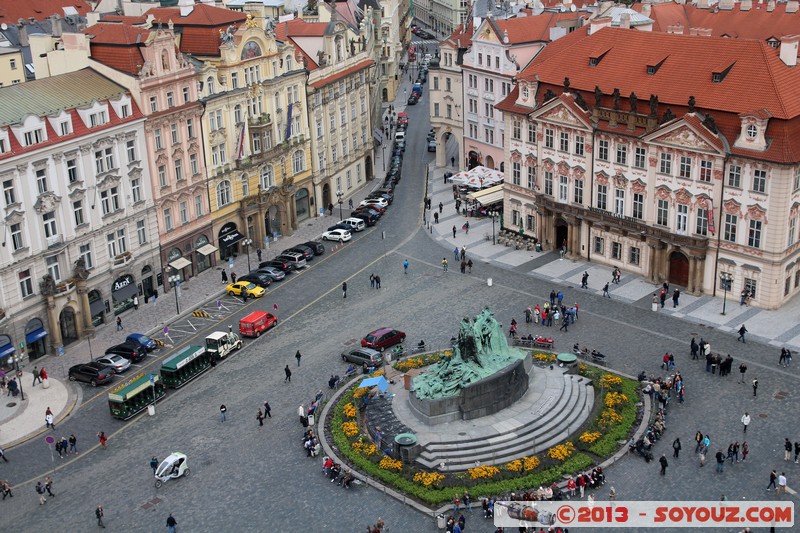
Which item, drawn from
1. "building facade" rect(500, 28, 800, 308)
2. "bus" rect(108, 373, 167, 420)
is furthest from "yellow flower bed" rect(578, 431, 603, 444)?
"bus" rect(108, 373, 167, 420)

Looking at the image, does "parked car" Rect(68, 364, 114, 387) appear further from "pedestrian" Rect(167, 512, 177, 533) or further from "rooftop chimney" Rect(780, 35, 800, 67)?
"rooftop chimney" Rect(780, 35, 800, 67)

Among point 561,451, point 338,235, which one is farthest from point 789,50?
point 338,235

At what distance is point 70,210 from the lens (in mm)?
82438

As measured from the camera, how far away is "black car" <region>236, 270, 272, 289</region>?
3713 inches

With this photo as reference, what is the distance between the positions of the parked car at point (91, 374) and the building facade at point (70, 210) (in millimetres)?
5596

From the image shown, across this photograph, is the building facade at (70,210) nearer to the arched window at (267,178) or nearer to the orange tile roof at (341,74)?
the arched window at (267,178)

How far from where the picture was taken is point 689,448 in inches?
2475

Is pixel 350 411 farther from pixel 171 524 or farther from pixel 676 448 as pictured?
pixel 676 448

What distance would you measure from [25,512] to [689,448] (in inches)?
1633

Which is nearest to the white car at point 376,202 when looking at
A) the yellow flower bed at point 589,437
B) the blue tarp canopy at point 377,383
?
the blue tarp canopy at point 377,383

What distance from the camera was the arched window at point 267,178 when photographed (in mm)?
105875

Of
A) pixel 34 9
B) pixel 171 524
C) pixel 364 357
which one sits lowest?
pixel 171 524

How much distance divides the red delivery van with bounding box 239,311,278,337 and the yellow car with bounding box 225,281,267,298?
282 inches

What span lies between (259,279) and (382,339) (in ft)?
65.6
